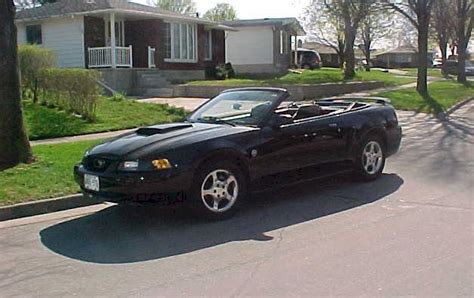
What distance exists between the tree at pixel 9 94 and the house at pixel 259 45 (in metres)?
30.6

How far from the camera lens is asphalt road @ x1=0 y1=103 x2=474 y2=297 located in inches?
173

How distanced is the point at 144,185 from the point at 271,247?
5.02 ft

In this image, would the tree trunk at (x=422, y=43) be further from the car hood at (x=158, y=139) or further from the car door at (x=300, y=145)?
the car hood at (x=158, y=139)

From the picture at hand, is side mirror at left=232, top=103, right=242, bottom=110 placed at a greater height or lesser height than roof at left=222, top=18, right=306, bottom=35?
lesser

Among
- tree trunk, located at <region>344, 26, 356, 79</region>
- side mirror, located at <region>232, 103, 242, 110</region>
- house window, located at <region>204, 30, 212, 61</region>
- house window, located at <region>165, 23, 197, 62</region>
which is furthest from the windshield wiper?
tree trunk, located at <region>344, 26, 356, 79</region>

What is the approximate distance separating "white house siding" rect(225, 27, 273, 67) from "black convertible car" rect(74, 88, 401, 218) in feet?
105

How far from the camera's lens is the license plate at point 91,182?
20.3 ft

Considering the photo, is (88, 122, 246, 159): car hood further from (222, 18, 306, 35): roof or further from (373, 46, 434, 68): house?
(373, 46, 434, 68): house

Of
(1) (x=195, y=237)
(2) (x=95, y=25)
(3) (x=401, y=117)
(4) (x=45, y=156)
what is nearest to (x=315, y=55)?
(2) (x=95, y=25)

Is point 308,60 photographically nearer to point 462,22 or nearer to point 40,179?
point 462,22

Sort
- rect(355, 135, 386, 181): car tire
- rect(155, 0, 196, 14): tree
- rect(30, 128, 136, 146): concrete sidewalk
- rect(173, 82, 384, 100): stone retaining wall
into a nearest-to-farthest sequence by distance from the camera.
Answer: rect(355, 135, 386, 181): car tire → rect(30, 128, 136, 146): concrete sidewalk → rect(173, 82, 384, 100): stone retaining wall → rect(155, 0, 196, 14): tree

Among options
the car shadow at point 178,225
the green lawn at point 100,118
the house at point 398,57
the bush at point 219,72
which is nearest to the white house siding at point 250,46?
the bush at point 219,72

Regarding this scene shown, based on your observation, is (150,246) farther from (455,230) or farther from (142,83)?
(142,83)

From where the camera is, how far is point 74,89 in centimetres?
1404
